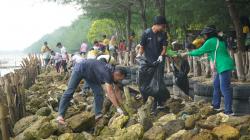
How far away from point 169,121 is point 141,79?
1601 millimetres

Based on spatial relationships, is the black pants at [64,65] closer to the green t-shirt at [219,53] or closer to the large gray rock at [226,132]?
the green t-shirt at [219,53]

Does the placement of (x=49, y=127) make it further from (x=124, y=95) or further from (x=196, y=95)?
(x=196, y=95)

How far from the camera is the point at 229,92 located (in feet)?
27.5

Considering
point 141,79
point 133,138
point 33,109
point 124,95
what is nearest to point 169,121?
point 133,138

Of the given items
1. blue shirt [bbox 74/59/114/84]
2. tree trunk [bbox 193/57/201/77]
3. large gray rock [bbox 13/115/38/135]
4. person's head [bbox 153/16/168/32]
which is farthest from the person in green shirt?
tree trunk [bbox 193/57/201/77]

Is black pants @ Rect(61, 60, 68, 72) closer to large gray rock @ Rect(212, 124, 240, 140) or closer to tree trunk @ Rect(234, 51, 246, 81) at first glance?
tree trunk @ Rect(234, 51, 246, 81)

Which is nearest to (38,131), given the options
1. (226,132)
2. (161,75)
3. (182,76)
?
(161,75)

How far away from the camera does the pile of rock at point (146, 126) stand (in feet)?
23.0

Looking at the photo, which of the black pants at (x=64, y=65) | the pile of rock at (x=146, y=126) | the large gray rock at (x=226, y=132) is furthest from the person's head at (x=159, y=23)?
the black pants at (x=64, y=65)

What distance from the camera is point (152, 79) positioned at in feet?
30.6

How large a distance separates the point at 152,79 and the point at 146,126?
155 centimetres

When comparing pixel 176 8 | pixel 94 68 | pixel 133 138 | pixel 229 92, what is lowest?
pixel 133 138

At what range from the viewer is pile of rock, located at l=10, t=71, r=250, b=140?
700cm

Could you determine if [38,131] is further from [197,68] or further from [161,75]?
[197,68]
